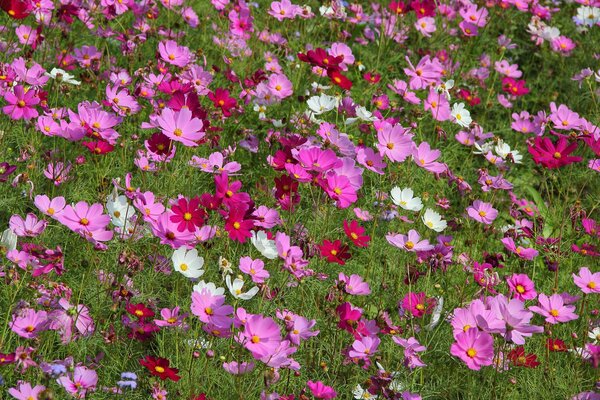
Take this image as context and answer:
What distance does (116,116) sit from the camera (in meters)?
2.54

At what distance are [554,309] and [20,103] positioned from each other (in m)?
1.55

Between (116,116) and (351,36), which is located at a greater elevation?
(116,116)

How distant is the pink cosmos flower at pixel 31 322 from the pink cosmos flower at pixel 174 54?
1202mm

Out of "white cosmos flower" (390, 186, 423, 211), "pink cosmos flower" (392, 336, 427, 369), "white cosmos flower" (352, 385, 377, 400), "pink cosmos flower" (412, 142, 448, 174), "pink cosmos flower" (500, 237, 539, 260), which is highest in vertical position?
"pink cosmos flower" (412, 142, 448, 174)

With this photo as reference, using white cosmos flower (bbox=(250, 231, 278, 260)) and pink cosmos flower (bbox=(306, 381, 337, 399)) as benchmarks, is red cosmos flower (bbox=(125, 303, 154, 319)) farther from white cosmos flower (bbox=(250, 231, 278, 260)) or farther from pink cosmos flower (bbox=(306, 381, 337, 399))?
pink cosmos flower (bbox=(306, 381, 337, 399))

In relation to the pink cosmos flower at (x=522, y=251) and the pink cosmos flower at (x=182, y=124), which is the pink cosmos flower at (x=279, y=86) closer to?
the pink cosmos flower at (x=182, y=124)

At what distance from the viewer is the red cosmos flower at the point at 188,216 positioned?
1976 millimetres

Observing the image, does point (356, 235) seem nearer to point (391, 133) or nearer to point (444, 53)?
point (391, 133)

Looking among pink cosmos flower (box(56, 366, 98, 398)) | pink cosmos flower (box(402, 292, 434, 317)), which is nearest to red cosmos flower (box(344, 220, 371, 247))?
pink cosmos flower (box(402, 292, 434, 317))

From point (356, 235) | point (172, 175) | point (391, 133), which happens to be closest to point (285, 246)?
point (356, 235)

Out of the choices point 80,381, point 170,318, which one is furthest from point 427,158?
point 80,381

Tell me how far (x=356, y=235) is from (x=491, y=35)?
85.7 inches

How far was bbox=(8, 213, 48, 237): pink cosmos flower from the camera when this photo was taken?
2.07 m

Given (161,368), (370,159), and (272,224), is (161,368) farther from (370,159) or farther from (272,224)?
(370,159)
